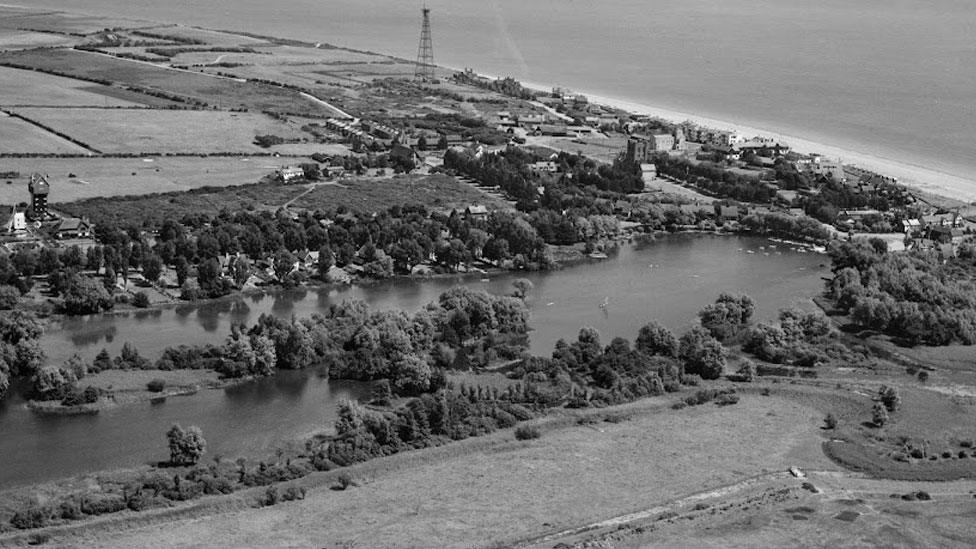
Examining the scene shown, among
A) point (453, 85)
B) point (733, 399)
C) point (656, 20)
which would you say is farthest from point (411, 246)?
point (656, 20)

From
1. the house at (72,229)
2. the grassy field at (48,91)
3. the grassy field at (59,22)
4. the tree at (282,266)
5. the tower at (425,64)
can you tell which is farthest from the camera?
the grassy field at (59,22)

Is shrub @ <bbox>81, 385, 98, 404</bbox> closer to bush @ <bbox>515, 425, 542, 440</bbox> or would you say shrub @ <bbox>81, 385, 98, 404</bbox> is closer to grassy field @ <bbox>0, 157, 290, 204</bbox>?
bush @ <bbox>515, 425, 542, 440</bbox>

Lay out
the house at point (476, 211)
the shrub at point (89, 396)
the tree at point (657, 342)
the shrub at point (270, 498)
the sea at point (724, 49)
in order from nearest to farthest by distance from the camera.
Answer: the shrub at point (270, 498) < the shrub at point (89, 396) < the tree at point (657, 342) < the house at point (476, 211) < the sea at point (724, 49)

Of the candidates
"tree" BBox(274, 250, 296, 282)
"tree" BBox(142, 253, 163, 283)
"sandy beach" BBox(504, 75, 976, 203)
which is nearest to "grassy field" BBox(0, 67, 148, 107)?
"sandy beach" BBox(504, 75, 976, 203)

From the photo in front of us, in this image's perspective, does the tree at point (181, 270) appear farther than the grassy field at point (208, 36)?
No

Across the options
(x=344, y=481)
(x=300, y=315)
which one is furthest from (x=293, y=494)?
(x=300, y=315)

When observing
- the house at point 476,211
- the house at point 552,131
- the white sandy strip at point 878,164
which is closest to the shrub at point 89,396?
the house at point 476,211

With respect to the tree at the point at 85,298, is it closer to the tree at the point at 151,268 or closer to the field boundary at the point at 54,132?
the tree at the point at 151,268
